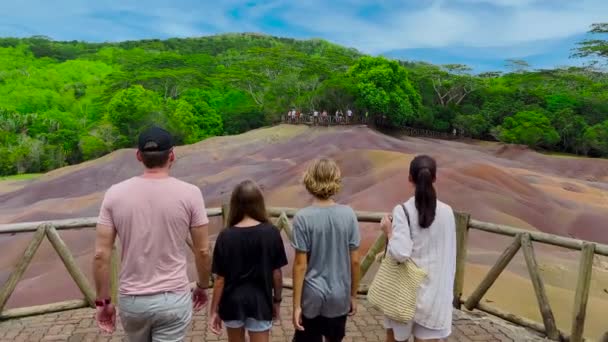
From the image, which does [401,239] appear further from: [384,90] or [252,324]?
[384,90]

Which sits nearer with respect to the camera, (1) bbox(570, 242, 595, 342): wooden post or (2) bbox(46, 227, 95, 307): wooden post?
(1) bbox(570, 242, 595, 342): wooden post

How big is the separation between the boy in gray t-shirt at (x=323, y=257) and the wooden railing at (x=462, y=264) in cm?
165

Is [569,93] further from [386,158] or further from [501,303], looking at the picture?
[501,303]

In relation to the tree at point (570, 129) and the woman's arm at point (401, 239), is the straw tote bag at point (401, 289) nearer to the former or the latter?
the woman's arm at point (401, 239)

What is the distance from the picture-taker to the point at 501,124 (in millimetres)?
51719

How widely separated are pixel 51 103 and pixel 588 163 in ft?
200

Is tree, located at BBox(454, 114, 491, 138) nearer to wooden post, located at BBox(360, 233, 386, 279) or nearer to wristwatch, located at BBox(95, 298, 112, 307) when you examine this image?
wooden post, located at BBox(360, 233, 386, 279)

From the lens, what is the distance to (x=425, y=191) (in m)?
3.60

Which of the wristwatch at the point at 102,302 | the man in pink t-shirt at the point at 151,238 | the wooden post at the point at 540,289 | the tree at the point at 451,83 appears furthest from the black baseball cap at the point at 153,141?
the tree at the point at 451,83

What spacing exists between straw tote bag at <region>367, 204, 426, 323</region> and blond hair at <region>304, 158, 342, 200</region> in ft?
1.74

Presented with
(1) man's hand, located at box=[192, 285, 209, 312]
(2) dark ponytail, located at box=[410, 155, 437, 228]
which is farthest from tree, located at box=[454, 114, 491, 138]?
(1) man's hand, located at box=[192, 285, 209, 312]

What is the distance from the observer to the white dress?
3.66 m

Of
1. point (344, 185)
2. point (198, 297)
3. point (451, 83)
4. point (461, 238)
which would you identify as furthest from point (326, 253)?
point (451, 83)

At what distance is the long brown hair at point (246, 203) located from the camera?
342 cm
